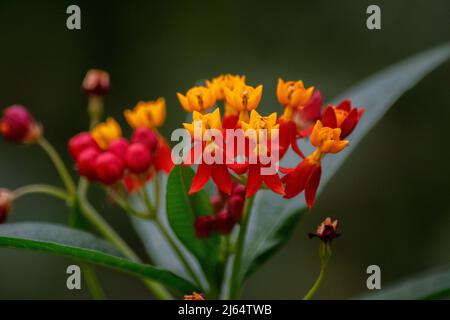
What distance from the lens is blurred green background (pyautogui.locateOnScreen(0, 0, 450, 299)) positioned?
3.38 metres

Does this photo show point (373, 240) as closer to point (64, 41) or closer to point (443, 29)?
point (443, 29)

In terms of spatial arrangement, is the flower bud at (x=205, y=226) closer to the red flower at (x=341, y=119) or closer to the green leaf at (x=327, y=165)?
the green leaf at (x=327, y=165)

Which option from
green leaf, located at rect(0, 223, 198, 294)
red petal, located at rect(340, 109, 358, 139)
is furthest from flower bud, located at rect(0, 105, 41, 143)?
red petal, located at rect(340, 109, 358, 139)

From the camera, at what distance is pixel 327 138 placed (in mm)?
1513

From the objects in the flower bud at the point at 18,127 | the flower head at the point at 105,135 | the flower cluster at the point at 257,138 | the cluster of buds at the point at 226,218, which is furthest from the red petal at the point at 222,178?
the flower bud at the point at 18,127

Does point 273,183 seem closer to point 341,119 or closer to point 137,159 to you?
point 341,119

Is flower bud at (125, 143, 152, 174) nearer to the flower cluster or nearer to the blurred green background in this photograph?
the flower cluster

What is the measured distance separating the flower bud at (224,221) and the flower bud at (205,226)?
0.01 m

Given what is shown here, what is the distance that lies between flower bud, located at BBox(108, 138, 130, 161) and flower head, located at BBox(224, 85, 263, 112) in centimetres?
29

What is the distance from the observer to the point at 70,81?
3.67 meters

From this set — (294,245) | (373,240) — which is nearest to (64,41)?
(294,245)

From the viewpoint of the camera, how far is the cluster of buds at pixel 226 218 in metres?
1.60

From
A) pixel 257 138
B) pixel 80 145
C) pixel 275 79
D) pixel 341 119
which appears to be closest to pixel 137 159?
pixel 80 145

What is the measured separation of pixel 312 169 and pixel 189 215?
308 millimetres
